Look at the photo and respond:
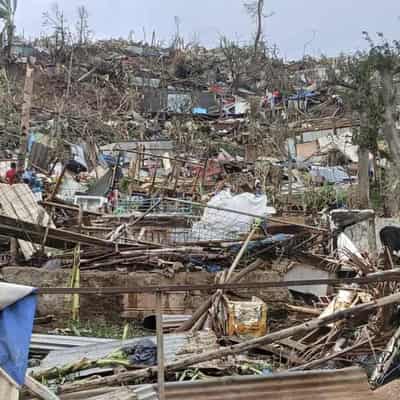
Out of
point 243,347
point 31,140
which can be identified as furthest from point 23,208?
point 31,140

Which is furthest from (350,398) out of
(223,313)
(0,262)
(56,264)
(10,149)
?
(10,149)

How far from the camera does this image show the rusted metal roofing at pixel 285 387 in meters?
3.56

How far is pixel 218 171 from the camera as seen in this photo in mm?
16047

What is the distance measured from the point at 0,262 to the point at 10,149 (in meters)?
9.29

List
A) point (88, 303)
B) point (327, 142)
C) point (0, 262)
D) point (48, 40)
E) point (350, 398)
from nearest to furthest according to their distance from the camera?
point (350, 398) < point (88, 303) < point (0, 262) < point (327, 142) < point (48, 40)

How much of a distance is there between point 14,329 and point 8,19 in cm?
2435

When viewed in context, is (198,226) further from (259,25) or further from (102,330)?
(259,25)

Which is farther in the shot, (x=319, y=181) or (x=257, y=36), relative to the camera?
(x=257, y=36)

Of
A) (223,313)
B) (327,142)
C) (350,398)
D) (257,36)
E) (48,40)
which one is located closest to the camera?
(350,398)

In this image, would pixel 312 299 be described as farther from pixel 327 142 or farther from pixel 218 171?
pixel 327 142

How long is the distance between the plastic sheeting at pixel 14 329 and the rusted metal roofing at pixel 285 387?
3.89ft

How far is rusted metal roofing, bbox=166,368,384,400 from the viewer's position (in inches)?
140

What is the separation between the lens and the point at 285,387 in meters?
3.68

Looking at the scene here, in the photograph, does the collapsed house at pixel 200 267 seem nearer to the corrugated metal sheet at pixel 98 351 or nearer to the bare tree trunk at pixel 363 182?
the corrugated metal sheet at pixel 98 351
